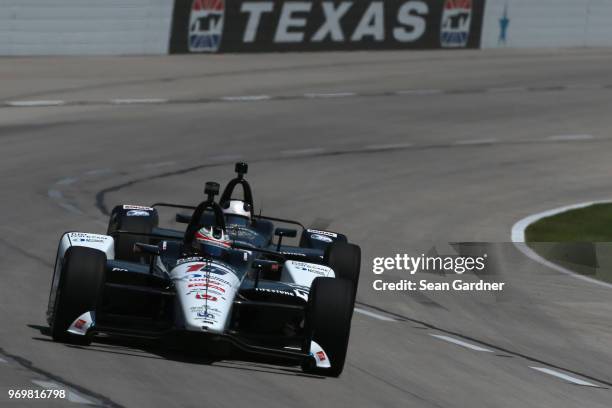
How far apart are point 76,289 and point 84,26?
2270cm

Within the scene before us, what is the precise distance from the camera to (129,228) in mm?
13281

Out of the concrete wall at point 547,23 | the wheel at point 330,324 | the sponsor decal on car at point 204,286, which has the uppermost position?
the concrete wall at point 547,23

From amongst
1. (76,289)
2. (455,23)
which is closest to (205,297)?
(76,289)

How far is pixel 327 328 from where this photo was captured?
409 inches

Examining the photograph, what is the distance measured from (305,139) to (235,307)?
14760mm

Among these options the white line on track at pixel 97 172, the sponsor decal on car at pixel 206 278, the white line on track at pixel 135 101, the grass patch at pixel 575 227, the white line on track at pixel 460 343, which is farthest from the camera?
the white line on track at pixel 135 101

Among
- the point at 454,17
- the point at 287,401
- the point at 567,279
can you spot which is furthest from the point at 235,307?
the point at 454,17

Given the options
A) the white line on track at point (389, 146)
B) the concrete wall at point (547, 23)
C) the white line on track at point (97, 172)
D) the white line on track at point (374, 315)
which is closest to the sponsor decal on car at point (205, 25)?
the concrete wall at point (547, 23)

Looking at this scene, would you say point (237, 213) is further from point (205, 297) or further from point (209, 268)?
point (205, 297)

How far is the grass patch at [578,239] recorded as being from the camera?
17.1 meters

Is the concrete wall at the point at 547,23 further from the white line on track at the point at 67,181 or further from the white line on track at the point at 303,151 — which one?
the white line on track at the point at 67,181

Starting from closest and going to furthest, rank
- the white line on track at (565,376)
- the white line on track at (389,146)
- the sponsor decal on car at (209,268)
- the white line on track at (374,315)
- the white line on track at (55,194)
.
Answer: the sponsor decal on car at (209,268) → the white line on track at (565,376) → the white line on track at (374,315) → the white line on track at (55,194) → the white line on track at (389,146)

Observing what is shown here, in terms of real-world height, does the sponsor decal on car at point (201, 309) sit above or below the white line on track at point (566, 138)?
below

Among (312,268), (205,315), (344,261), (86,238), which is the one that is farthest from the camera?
(344,261)
